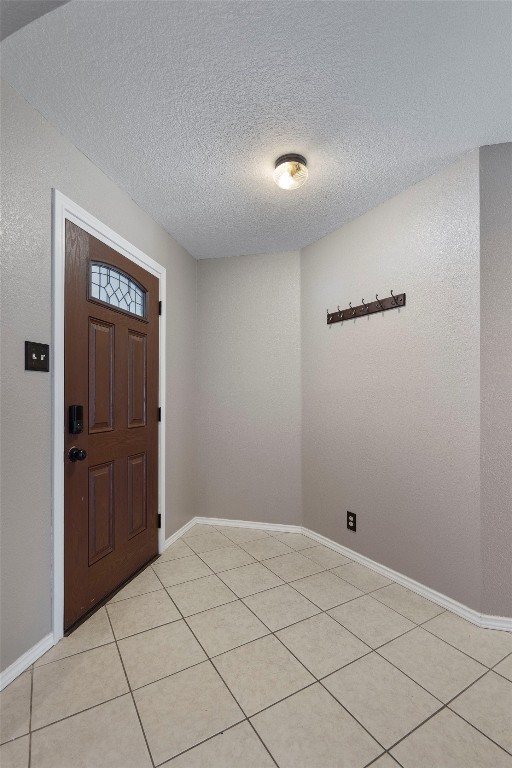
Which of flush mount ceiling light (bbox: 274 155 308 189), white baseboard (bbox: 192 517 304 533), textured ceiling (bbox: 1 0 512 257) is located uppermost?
textured ceiling (bbox: 1 0 512 257)

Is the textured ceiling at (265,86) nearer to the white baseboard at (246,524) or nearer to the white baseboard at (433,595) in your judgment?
the white baseboard at (433,595)

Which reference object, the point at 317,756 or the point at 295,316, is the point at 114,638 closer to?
the point at 317,756

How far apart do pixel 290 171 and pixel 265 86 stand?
0.50 meters

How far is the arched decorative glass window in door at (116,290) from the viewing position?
2.13m

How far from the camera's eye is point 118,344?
229 centimetres

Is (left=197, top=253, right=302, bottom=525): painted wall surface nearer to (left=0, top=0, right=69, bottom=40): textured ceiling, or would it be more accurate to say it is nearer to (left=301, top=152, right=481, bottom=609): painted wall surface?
(left=301, top=152, right=481, bottom=609): painted wall surface

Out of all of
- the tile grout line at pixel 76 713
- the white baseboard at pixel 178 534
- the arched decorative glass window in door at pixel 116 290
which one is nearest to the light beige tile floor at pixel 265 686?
the tile grout line at pixel 76 713

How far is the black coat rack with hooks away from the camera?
241 centimetres

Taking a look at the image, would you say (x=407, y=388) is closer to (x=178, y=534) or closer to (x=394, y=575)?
(x=394, y=575)

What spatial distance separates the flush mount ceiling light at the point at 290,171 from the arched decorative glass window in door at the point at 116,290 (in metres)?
1.15

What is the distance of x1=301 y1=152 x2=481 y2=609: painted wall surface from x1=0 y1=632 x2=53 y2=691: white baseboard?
200 cm

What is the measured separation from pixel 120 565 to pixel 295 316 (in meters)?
2.36

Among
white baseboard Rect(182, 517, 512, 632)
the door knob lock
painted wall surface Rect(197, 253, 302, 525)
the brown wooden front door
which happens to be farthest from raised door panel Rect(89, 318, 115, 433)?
white baseboard Rect(182, 517, 512, 632)

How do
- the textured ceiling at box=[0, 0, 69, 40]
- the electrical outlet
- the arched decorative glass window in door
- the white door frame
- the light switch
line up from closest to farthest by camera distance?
the textured ceiling at box=[0, 0, 69, 40]
the light switch
the white door frame
the arched decorative glass window in door
the electrical outlet
